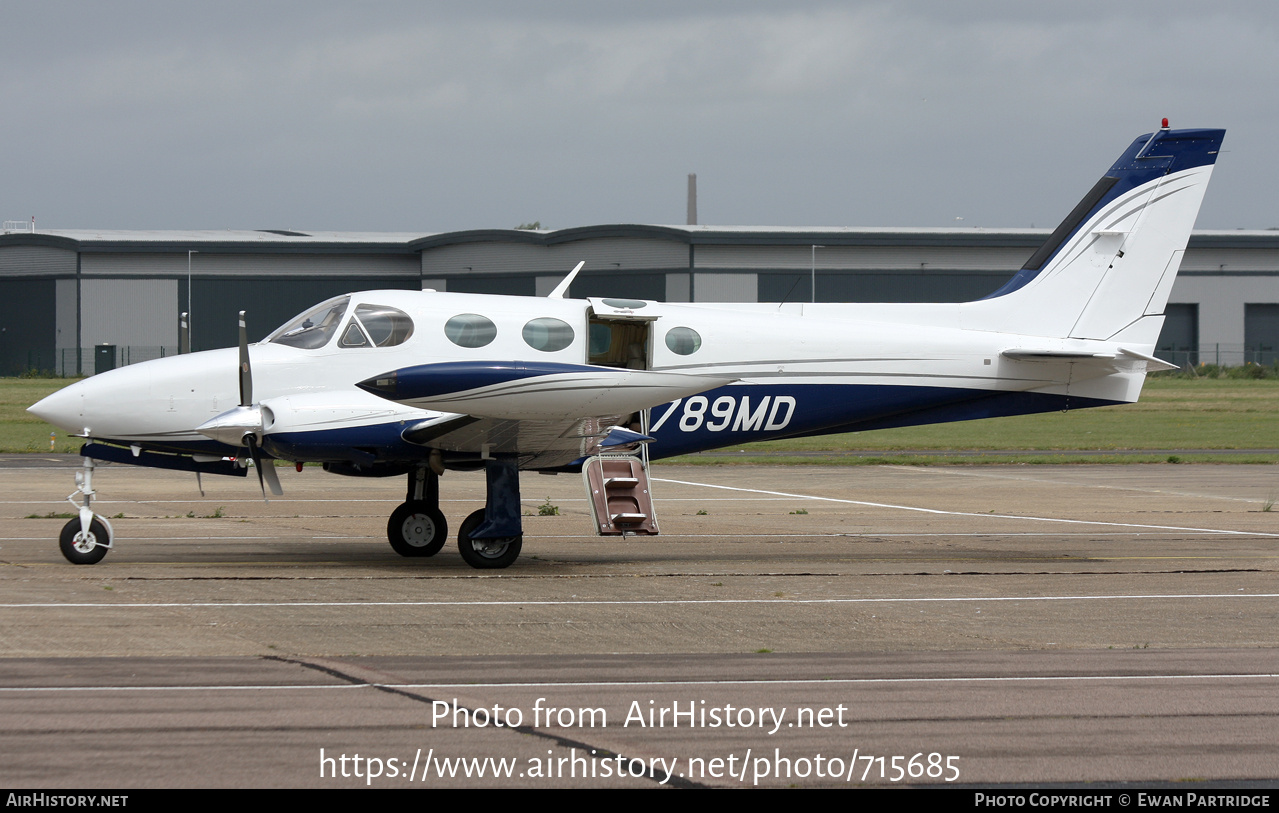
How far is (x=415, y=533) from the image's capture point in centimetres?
1341

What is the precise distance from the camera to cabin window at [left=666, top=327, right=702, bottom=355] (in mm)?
13109

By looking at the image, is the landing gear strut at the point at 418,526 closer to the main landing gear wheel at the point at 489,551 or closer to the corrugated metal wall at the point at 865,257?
the main landing gear wheel at the point at 489,551

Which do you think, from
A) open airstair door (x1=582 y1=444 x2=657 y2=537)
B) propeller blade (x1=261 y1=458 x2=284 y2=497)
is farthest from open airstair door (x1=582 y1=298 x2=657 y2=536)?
propeller blade (x1=261 y1=458 x2=284 y2=497)

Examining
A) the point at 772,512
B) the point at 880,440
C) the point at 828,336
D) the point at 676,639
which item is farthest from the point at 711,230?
the point at 676,639

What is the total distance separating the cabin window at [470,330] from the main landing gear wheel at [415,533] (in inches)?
81.9

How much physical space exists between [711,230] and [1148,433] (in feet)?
98.9

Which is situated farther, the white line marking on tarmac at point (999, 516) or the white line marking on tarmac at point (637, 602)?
the white line marking on tarmac at point (999, 516)

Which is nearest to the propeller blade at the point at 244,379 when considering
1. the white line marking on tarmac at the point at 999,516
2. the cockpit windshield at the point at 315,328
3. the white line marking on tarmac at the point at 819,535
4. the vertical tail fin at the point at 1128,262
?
the cockpit windshield at the point at 315,328

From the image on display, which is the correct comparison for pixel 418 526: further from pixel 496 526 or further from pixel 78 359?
pixel 78 359

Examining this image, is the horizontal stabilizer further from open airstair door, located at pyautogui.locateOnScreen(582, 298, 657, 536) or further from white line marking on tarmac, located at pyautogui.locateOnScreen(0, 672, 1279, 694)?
white line marking on tarmac, located at pyautogui.locateOnScreen(0, 672, 1279, 694)

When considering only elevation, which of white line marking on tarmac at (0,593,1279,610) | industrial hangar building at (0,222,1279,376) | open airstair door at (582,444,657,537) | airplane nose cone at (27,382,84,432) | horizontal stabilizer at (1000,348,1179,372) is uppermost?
industrial hangar building at (0,222,1279,376)

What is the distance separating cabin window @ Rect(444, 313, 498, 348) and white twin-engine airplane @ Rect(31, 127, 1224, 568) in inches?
0.7

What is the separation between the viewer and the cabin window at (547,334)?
41.5 ft
